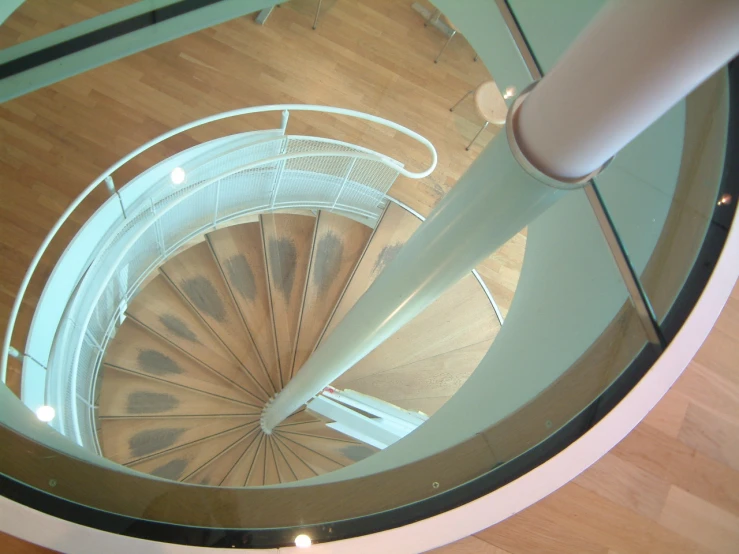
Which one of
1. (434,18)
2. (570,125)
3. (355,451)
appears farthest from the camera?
(434,18)

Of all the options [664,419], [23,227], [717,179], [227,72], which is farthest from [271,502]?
[227,72]

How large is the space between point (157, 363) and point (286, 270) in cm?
168

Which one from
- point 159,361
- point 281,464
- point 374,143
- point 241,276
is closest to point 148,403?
point 159,361

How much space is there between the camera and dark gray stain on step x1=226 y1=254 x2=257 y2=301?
5.94 m

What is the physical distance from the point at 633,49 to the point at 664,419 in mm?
1252

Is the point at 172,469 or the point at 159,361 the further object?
the point at 159,361

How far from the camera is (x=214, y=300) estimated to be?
5895 mm

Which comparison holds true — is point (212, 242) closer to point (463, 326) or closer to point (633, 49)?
point (463, 326)

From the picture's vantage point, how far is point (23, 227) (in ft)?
16.0

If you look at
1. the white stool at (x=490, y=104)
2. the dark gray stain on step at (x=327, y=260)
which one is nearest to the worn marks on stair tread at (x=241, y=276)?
the dark gray stain on step at (x=327, y=260)

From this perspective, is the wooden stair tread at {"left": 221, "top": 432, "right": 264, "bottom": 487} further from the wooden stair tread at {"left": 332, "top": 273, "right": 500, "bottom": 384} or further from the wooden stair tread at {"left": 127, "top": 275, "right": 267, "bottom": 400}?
the wooden stair tread at {"left": 332, "top": 273, "right": 500, "bottom": 384}

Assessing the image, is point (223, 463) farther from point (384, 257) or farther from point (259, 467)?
point (384, 257)

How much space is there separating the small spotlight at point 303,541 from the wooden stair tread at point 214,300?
4485mm

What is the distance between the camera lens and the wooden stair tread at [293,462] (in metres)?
5.77
